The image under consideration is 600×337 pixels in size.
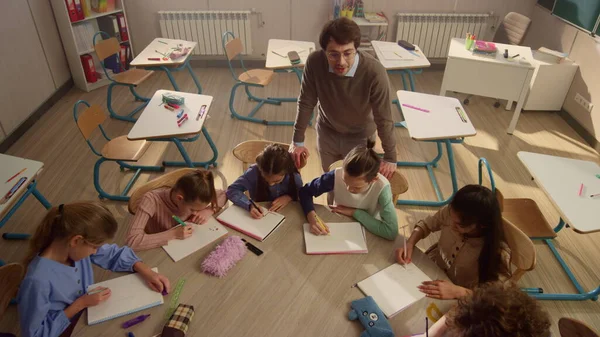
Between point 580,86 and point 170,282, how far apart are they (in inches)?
179

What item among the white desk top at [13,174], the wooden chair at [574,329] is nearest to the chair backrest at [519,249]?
the wooden chair at [574,329]

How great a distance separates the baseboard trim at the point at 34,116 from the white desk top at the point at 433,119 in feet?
11.8

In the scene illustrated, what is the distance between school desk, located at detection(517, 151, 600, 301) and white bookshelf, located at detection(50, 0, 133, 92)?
466 centimetres

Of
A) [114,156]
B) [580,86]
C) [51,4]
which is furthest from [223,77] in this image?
[580,86]

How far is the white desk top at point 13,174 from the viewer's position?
2130mm

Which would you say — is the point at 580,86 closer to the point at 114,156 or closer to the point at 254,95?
the point at 254,95

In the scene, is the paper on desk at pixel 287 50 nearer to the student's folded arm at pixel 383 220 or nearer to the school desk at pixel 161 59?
the school desk at pixel 161 59

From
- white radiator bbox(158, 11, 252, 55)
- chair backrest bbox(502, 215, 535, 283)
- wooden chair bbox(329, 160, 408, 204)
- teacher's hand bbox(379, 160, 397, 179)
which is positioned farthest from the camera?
white radiator bbox(158, 11, 252, 55)

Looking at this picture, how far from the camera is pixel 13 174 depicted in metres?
2.28

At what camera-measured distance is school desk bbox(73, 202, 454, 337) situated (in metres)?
1.42

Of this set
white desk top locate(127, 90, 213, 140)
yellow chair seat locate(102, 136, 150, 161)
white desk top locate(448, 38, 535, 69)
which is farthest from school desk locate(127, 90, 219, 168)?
white desk top locate(448, 38, 535, 69)

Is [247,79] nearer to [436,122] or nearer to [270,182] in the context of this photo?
[436,122]

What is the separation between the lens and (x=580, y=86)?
168 inches

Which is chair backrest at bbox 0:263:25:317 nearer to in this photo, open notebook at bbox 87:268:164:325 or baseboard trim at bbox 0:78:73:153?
open notebook at bbox 87:268:164:325
